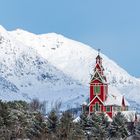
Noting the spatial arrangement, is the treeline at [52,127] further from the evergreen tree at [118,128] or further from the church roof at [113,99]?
the church roof at [113,99]

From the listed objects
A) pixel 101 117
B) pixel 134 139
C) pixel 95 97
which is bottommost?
pixel 134 139

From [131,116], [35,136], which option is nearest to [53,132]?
[35,136]

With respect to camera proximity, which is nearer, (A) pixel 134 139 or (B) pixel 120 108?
(A) pixel 134 139

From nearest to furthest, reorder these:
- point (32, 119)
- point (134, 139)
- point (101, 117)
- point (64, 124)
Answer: point (134, 139), point (64, 124), point (32, 119), point (101, 117)

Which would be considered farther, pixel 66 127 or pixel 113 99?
pixel 113 99

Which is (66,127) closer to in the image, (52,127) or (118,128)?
(52,127)

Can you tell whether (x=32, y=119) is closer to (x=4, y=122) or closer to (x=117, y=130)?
(x=4, y=122)

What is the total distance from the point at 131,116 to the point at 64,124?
49.2 meters

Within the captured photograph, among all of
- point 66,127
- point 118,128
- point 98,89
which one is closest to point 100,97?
point 98,89

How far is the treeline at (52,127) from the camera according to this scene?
88562mm

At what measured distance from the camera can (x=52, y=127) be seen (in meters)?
97.7

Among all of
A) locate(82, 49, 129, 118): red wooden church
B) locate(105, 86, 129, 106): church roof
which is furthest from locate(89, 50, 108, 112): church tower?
locate(105, 86, 129, 106): church roof

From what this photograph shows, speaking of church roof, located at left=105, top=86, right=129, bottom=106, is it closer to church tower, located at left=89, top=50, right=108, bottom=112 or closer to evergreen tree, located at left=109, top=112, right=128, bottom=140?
church tower, located at left=89, top=50, right=108, bottom=112

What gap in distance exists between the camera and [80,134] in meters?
94.8
